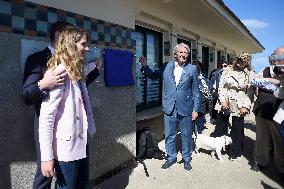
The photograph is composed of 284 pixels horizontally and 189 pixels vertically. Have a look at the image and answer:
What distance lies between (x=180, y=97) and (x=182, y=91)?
0.28 ft

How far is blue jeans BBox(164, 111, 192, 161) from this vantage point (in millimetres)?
4551

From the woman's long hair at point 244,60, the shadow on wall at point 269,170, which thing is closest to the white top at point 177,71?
the woman's long hair at point 244,60

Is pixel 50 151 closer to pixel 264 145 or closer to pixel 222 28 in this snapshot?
pixel 264 145

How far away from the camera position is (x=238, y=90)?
4770 mm

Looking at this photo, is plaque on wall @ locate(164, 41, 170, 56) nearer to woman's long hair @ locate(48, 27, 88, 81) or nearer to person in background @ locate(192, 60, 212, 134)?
person in background @ locate(192, 60, 212, 134)

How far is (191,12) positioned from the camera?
6.80 metres

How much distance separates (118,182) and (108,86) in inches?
46.2

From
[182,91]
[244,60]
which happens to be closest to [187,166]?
[182,91]

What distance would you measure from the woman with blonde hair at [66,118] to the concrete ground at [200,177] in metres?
1.74

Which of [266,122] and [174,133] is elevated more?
[266,122]

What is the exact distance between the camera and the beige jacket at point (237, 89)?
4.72 metres

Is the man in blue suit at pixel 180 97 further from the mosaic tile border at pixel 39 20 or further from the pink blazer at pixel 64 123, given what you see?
the pink blazer at pixel 64 123

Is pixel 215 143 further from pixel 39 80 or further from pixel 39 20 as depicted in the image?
pixel 39 80

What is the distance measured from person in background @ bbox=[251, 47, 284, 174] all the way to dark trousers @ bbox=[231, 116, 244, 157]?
45cm
